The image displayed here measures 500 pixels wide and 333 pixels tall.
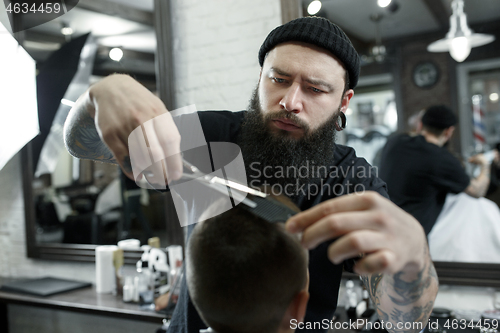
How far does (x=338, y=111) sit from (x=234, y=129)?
38cm

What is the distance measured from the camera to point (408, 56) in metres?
2.05

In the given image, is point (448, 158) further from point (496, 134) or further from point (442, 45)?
point (442, 45)

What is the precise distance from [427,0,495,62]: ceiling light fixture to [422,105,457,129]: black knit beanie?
26 cm

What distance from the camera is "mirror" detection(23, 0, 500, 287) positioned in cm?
191

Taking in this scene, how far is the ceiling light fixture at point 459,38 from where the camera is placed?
1.91 metres

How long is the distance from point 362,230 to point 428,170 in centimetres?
159

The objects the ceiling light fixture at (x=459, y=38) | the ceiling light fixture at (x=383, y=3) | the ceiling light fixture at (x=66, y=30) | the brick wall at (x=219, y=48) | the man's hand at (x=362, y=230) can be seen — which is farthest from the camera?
the ceiling light fixture at (x=66, y=30)

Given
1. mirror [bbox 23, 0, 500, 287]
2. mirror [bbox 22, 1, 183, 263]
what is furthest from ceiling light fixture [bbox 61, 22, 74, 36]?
mirror [bbox 23, 0, 500, 287]

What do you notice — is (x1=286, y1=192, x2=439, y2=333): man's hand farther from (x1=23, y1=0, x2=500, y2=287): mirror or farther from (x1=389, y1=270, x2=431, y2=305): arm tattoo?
(x1=23, y1=0, x2=500, y2=287): mirror

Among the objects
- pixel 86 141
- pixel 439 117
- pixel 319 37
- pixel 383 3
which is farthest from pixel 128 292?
pixel 383 3

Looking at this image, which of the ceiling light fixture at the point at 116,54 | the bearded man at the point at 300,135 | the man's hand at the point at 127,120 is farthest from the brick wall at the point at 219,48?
the man's hand at the point at 127,120

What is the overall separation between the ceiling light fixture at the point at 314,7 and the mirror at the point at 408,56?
32 mm

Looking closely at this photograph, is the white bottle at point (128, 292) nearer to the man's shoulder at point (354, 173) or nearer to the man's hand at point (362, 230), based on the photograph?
the man's shoulder at point (354, 173)

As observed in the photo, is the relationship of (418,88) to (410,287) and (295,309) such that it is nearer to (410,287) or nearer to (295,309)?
(410,287)
